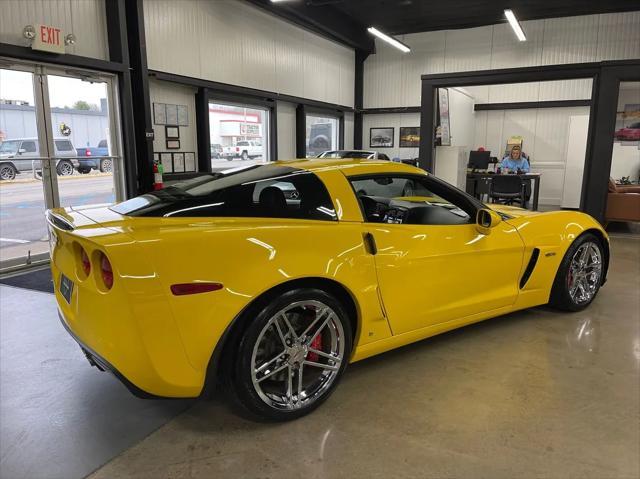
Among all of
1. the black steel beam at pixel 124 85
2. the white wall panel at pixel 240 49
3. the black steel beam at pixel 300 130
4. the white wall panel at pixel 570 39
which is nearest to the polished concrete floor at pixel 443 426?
the black steel beam at pixel 124 85

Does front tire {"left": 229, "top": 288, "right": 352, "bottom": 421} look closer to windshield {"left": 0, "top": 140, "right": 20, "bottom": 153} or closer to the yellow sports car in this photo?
the yellow sports car

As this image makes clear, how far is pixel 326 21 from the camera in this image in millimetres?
11992

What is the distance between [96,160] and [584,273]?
6619mm

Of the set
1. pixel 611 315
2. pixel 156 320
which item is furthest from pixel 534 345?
pixel 156 320

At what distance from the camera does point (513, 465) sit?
201 cm

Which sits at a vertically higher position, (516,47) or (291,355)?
(516,47)

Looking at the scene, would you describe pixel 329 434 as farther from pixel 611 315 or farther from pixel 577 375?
pixel 611 315

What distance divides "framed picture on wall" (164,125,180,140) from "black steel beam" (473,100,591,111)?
9196 mm

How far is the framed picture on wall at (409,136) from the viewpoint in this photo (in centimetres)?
1505

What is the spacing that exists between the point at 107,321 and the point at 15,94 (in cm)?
572

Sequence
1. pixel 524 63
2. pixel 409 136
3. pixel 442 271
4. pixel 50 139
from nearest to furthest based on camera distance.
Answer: pixel 442 271, pixel 50 139, pixel 524 63, pixel 409 136

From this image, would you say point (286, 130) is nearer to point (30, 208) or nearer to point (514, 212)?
point (30, 208)

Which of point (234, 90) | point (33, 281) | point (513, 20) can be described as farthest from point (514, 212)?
point (513, 20)

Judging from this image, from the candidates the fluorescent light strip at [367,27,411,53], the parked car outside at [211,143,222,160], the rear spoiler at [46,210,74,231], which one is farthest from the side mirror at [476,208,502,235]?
the fluorescent light strip at [367,27,411,53]
